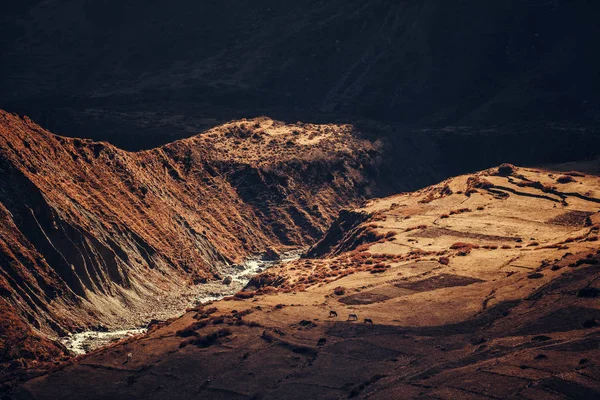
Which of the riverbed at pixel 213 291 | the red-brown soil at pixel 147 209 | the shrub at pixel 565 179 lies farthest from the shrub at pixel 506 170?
the riverbed at pixel 213 291

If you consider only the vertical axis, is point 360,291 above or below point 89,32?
below

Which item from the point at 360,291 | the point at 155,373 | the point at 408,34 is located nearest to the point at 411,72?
the point at 408,34

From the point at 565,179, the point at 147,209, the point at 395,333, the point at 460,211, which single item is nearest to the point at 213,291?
the point at 147,209

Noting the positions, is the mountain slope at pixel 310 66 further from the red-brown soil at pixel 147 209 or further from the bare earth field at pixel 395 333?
the bare earth field at pixel 395 333

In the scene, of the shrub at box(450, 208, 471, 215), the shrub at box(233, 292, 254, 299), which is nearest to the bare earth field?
the shrub at box(233, 292, 254, 299)

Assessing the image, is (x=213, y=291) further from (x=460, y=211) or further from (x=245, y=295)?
(x=460, y=211)

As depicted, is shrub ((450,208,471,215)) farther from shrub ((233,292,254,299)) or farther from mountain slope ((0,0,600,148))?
mountain slope ((0,0,600,148))

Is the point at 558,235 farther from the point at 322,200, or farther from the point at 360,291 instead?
the point at 322,200
